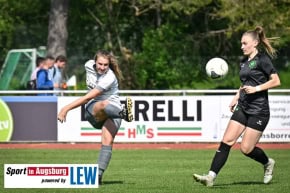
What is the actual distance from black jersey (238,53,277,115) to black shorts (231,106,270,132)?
56mm

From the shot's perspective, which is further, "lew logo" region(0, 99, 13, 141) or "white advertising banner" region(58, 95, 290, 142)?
"lew logo" region(0, 99, 13, 141)

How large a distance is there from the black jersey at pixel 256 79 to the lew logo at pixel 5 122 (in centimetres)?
1160

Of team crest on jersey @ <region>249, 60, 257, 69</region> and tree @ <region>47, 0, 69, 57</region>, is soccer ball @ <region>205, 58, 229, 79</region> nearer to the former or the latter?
team crest on jersey @ <region>249, 60, 257, 69</region>

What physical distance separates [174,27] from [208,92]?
38.9ft

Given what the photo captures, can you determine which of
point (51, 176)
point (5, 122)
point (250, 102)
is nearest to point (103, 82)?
point (51, 176)

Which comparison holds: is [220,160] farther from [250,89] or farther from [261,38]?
[261,38]

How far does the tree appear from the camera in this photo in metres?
34.8

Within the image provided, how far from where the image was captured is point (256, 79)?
12922mm

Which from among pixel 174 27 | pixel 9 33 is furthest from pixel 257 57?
pixel 9 33

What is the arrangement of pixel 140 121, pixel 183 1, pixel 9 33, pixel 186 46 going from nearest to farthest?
pixel 140 121 < pixel 183 1 < pixel 186 46 < pixel 9 33

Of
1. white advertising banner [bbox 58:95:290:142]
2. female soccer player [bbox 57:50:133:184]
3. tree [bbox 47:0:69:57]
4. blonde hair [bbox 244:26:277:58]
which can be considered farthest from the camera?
tree [bbox 47:0:69:57]

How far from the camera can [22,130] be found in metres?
23.9

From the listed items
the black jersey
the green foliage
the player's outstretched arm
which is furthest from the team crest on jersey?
the green foliage

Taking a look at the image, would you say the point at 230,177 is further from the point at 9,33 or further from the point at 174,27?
the point at 9,33
